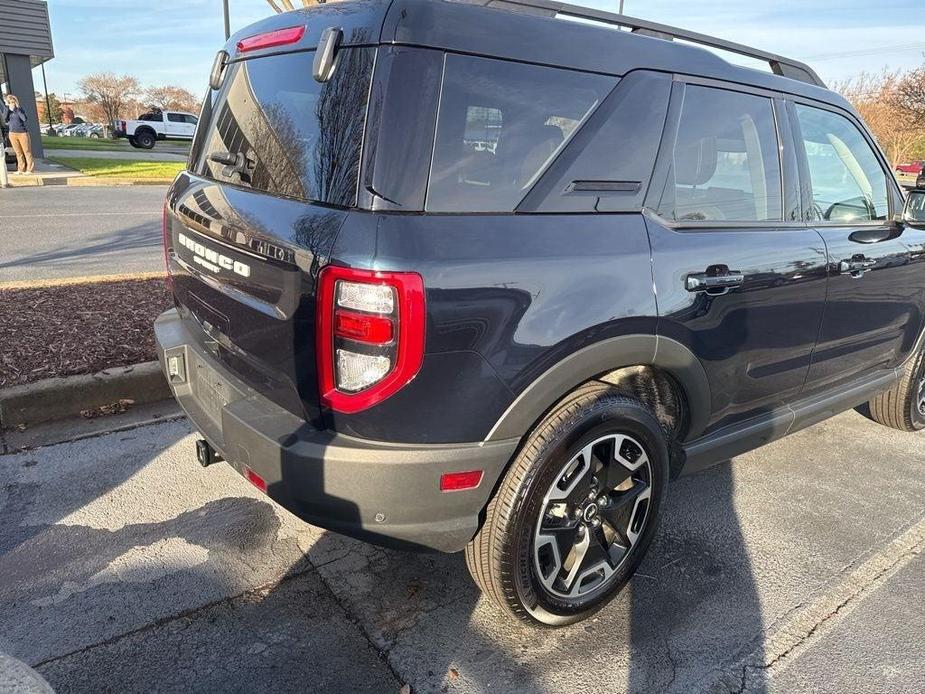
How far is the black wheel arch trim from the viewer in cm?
211

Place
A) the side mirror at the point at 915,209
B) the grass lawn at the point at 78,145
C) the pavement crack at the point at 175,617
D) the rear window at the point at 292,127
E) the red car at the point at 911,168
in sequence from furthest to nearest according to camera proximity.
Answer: the red car at the point at 911,168
the grass lawn at the point at 78,145
the side mirror at the point at 915,209
the pavement crack at the point at 175,617
the rear window at the point at 292,127

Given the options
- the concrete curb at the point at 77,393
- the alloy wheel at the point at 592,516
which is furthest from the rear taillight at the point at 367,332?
the concrete curb at the point at 77,393

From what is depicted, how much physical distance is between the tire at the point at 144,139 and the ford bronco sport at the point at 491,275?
35128 millimetres

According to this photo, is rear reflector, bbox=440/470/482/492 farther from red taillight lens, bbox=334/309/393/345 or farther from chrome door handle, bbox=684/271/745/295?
chrome door handle, bbox=684/271/745/295

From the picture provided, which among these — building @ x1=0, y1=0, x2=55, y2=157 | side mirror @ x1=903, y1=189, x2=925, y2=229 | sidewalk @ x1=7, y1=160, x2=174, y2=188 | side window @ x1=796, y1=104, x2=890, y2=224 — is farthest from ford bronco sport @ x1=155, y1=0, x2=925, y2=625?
building @ x1=0, y1=0, x2=55, y2=157

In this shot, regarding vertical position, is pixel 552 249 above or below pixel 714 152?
below

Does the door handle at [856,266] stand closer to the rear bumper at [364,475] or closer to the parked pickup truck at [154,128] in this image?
the rear bumper at [364,475]

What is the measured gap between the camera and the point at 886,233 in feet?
11.3

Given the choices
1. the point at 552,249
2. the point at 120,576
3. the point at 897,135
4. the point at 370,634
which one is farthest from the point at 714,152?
the point at 897,135

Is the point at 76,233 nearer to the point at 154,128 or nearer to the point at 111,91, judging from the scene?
the point at 154,128

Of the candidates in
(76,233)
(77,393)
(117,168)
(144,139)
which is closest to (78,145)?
(144,139)

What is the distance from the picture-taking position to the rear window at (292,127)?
6.52ft

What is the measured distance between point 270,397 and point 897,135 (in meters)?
40.7

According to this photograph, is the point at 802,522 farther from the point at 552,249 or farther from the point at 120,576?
the point at 120,576
